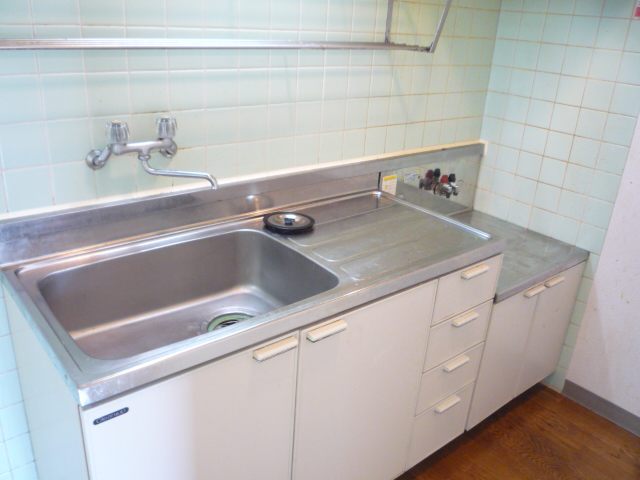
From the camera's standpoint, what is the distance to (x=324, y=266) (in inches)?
57.4

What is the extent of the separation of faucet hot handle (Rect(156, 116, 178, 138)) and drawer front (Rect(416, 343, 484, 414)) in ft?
3.36

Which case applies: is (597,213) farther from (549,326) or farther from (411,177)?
(411,177)

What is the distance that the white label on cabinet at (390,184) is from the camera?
2086 mm

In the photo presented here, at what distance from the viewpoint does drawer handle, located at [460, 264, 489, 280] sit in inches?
64.2

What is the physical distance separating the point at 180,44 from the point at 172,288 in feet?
2.13

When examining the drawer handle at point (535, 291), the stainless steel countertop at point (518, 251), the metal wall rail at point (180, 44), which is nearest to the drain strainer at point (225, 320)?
the metal wall rail at point (180, 44)

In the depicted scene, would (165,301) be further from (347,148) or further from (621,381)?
(621,381)

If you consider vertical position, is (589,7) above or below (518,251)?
above

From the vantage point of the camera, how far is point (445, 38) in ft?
6.93

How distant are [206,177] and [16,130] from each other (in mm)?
445

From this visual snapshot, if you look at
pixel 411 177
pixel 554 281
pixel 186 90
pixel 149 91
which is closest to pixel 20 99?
pixel 149 91

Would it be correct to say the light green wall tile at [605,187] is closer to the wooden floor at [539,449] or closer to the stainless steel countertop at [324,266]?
the stainless steel countertop at [324,266]

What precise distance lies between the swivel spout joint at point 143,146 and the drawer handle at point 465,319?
0.83 m

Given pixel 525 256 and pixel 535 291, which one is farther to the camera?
pixel 525 256
